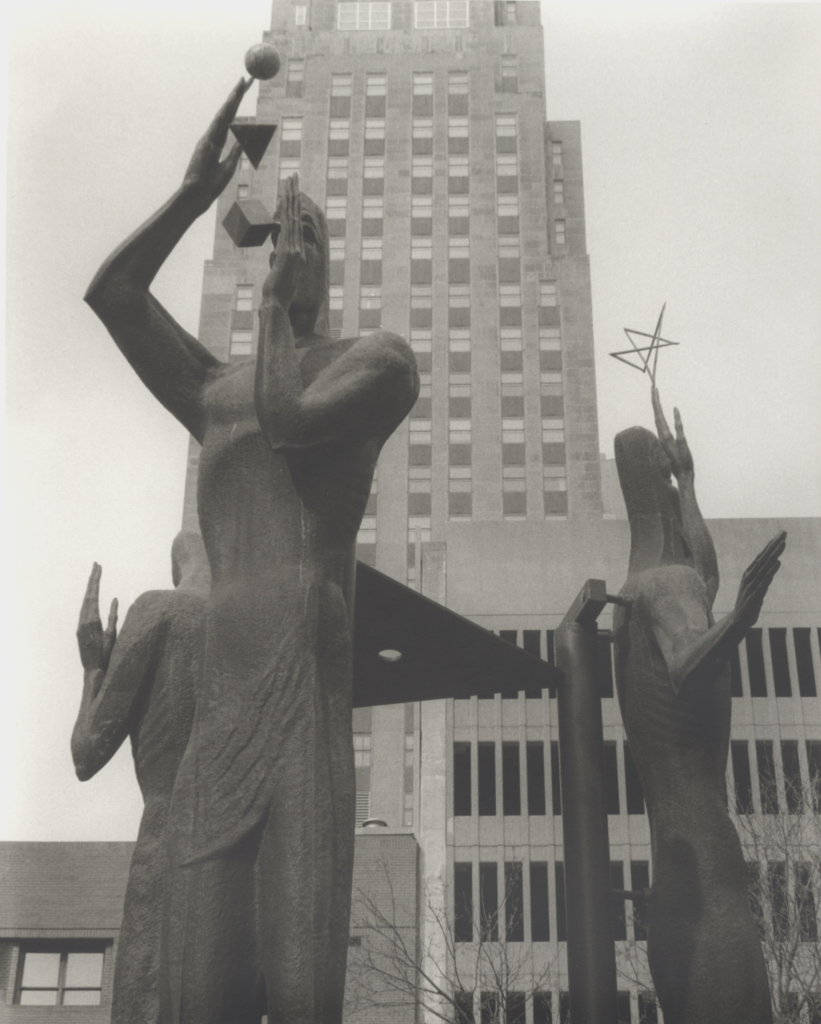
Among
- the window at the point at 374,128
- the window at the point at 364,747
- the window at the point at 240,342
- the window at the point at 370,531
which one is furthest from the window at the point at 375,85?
the window at the point at 364,747

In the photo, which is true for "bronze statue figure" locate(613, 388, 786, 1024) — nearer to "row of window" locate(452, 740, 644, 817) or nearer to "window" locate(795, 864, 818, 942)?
"window" locate(795, 864, 818, 942)

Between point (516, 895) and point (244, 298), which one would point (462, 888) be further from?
point (244, 298)

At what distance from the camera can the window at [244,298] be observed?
330 ft

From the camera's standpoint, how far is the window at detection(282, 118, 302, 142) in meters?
111

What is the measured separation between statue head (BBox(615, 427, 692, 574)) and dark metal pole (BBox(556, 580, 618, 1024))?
0.42m

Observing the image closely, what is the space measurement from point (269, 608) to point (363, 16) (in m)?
125

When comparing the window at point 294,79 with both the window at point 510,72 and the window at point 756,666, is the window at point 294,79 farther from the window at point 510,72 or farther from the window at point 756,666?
the window at point 756,666

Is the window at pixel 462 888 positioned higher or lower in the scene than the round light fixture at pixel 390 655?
higher

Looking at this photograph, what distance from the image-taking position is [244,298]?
10100cm

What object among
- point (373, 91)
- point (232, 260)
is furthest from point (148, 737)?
point (373, 91)

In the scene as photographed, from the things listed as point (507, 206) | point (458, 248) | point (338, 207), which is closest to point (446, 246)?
point (458, 248)

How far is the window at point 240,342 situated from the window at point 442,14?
36.7m

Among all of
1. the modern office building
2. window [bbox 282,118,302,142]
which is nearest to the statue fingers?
the modern office building

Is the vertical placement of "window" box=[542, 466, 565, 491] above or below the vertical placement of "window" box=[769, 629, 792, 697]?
above
